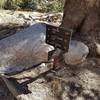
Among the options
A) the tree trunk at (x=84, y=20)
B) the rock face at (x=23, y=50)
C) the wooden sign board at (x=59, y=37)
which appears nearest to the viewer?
the wooden sign board at (x=59, y=37)

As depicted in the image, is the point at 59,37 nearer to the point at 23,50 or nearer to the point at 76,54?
the point at 76,54

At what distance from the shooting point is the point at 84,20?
5.87 m

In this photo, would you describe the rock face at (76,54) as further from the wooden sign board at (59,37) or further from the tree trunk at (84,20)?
the wooden sign board at (59,37)

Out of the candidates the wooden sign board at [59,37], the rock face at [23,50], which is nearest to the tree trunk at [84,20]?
the rock face at [23,50]

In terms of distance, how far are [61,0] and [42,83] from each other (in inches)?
275

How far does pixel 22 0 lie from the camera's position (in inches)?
444

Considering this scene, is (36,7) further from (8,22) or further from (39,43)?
(39,43)

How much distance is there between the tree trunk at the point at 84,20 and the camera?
571 cm

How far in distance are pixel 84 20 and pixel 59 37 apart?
1.14 m

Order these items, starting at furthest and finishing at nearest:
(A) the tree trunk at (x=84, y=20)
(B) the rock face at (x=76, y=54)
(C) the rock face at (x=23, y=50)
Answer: (A) the tree trunk at (x=84, y=20)
(C) the rock face at (x=23, y=50)
(B) the rock face at (x=76, y=54)

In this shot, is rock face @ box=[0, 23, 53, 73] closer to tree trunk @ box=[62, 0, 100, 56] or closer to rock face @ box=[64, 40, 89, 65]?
rock face @ box=[64, 40, 89, 65]

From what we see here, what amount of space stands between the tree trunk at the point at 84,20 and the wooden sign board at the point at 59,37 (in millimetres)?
907

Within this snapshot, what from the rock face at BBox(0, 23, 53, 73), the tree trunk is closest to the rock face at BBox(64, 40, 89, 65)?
the tree trunk

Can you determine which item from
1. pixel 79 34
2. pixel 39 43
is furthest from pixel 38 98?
pixel 79 34
